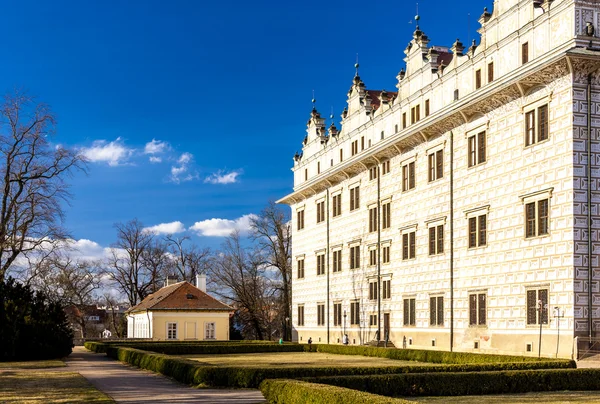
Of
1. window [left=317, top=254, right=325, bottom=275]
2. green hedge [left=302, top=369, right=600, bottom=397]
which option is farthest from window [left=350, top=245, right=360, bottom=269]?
green hedge [left=302, top=369, right=600, bottom=397]

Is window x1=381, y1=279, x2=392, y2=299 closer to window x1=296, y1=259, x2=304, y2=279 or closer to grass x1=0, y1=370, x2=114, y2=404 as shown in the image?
window x1=296, y1=259, x2=304, y2=279

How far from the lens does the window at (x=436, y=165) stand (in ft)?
124

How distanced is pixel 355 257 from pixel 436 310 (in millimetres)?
10738

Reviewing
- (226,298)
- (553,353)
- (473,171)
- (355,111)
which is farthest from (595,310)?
(226,298)

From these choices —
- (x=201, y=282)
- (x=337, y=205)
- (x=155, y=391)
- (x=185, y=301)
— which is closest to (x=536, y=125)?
(x=155, y=391)

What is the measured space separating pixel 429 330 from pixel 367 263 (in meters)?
8.42

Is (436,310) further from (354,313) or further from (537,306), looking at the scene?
(354,313)

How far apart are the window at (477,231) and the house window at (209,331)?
1319 inches

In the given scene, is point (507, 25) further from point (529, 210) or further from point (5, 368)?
point (5, 368)

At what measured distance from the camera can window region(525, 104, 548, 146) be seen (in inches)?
1190

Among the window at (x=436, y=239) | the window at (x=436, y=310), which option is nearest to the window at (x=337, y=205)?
the window at (x=436, y=239)

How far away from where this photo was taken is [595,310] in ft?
91.9

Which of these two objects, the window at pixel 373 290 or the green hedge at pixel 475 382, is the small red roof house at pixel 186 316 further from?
the green hedge at pixel 475 382

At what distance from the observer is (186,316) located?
2509 inches
